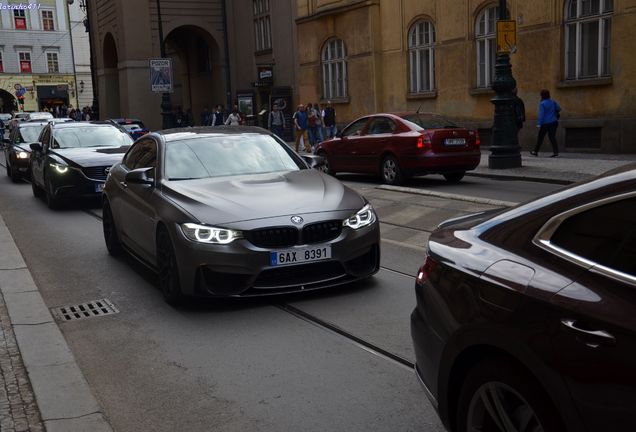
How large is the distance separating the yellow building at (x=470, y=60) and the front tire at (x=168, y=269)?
49.8 feet

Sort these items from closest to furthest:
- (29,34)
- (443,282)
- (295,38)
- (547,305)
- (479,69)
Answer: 1. (547,305)
2. (443,282)
3. (479,69)
4. (295,38)
5. (29,34)

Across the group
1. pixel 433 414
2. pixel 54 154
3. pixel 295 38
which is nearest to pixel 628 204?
pixel 433 414

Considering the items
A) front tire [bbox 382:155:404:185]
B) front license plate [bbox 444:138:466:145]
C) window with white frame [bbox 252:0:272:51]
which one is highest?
window with white frame [bbox 252:0:272:51]

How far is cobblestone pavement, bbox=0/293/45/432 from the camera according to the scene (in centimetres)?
417

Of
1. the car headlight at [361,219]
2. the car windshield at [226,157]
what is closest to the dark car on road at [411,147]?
the car windshield at [226,157]

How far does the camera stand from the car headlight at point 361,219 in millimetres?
6523

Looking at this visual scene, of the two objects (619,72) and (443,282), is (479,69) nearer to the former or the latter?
(619,72)

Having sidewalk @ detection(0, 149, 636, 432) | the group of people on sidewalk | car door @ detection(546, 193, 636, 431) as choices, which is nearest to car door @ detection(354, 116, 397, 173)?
sidewalk @ detection(0, 149, 636, 432)

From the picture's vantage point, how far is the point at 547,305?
2.62m

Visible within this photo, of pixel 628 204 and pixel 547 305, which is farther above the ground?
pixel 628 204

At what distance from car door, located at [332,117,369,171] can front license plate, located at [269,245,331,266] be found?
32.8 ft

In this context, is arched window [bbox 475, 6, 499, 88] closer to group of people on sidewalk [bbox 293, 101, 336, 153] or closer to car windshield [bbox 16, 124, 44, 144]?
group of people on sidewalk [bbox 293, 101, 336, 153]

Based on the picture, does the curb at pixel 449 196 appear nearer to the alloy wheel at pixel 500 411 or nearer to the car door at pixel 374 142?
the car door at pixel 374 142

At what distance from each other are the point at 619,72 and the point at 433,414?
1681 centimetres
